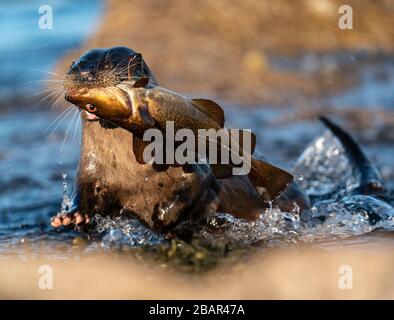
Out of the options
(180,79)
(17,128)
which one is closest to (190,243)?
(17,128)

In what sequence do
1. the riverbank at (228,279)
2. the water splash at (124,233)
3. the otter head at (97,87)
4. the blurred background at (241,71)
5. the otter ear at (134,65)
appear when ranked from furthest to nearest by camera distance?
1. the blurred background at (241,71)
2. the water splash at (124,233)
3. the otter ear at (134,65)
4. the otter head at (97,87)
5. the riverbank at (228,279)

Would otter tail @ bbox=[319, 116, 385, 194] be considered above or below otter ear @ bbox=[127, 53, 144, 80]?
below

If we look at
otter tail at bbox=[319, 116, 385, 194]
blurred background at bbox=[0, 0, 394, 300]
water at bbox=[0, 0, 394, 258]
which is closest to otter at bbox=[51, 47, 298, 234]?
water at bbox=[0, 0, 394, 258]

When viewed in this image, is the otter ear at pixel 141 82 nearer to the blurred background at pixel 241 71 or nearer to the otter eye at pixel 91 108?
the otter eye at pixel 91 108

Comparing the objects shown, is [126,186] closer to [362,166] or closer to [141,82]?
[141,82]

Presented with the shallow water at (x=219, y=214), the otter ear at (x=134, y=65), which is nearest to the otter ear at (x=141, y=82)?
the otter ear at (x=134, y=65)

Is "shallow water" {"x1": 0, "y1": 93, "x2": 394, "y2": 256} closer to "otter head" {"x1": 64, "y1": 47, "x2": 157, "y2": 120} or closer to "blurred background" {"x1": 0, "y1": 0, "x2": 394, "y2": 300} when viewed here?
"blurred background" {"x1": 0, "y1": 0, "x2": 394, "y2": 300}
